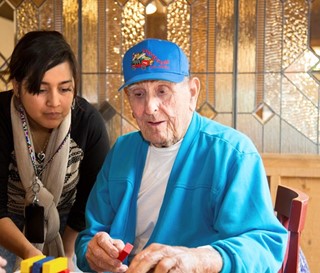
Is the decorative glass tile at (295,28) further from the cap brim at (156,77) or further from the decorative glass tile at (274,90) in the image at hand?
the cap brim at (156,77)

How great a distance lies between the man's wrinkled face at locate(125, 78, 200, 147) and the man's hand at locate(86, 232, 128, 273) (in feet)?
1.03

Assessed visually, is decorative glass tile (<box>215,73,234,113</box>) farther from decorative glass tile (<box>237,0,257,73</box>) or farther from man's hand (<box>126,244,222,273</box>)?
man's hand (<box>126,244,222,273</box>)

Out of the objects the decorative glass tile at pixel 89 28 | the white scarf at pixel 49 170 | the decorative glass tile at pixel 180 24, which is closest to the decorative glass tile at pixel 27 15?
the decorative glass tile at pixel 89 28

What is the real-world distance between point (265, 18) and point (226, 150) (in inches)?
93.5

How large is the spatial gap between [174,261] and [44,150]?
1027mm

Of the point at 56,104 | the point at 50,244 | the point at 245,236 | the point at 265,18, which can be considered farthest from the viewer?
the point at 265,18

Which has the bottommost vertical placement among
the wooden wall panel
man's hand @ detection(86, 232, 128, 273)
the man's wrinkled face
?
the wooden wall panel

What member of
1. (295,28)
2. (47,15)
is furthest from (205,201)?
(47,15)


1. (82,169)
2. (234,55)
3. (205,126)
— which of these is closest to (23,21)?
(234,55)

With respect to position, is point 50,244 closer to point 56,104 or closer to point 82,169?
point 82,169

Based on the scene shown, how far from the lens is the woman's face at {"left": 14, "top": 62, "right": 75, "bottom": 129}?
6.04 feet

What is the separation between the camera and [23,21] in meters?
3.76

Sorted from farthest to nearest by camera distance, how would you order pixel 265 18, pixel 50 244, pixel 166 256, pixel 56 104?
pixel 265 18
pixel 50 244
pixel 56 104
pixel 166 256

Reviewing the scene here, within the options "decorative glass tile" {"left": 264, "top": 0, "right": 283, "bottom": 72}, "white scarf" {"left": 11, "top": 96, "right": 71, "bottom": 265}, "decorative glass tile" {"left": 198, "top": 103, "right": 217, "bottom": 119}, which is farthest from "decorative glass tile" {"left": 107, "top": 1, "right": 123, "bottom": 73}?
"white scarf" {"left": 11, "top": 96, "right": 71, "bottom": 265}
